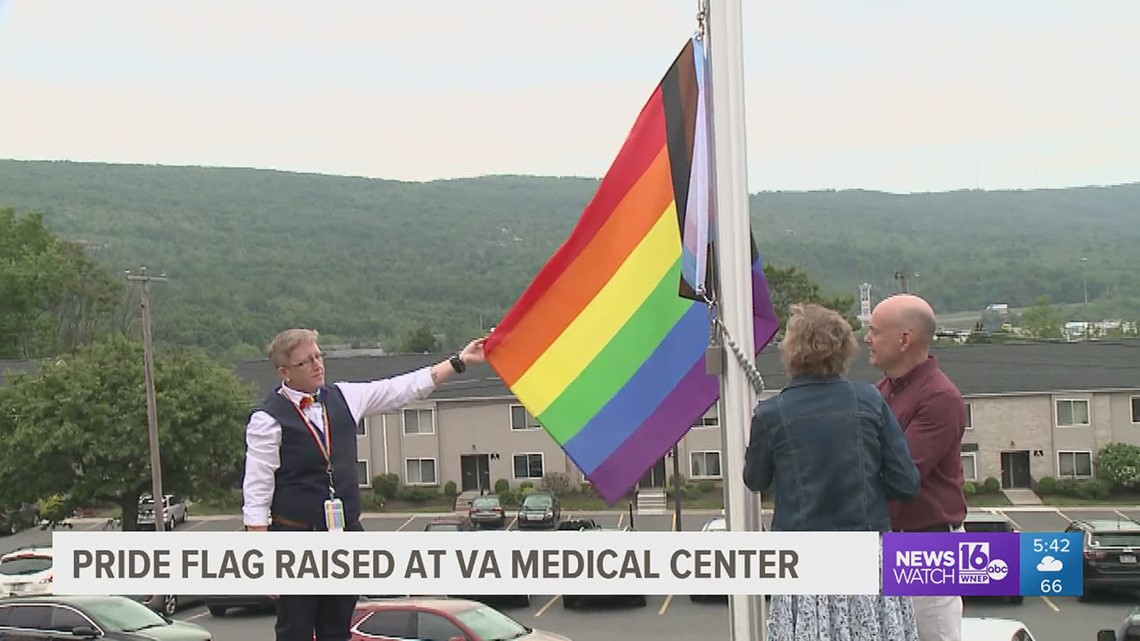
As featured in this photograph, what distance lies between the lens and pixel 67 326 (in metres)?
85.7

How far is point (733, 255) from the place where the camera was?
432cm

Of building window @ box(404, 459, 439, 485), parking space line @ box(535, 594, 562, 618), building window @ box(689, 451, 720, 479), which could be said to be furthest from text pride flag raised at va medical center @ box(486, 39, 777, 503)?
building window @ box(404, 459, 439, 485)

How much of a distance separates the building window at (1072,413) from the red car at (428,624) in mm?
36361

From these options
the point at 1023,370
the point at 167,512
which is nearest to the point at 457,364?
the point at 167,512

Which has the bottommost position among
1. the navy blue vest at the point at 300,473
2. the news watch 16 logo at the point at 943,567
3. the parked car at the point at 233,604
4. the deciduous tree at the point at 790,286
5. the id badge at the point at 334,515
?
the parked car at the point at 233,604

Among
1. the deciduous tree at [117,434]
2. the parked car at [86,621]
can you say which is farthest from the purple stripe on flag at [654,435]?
the deciduous tree at [117,434]

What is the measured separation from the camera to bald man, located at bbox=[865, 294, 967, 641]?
4254 mm

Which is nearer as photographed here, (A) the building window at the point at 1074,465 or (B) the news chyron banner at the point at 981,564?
(B) the news chyron banner at the point at 981,564

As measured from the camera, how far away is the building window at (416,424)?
2005 inches

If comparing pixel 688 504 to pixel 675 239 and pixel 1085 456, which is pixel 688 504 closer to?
pixel 1085 456

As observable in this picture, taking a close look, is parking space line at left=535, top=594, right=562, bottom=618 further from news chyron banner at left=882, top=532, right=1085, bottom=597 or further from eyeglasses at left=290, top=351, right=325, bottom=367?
news chyron banner at left=882, top=532, right=1085, bottom=597

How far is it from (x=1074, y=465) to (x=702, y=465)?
1271 centimetres

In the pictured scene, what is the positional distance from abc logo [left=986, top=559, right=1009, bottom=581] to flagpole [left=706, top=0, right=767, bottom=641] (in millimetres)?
710

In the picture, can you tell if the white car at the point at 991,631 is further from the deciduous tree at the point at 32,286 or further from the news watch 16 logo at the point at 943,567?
the deciduous tree at the point at 32,286
